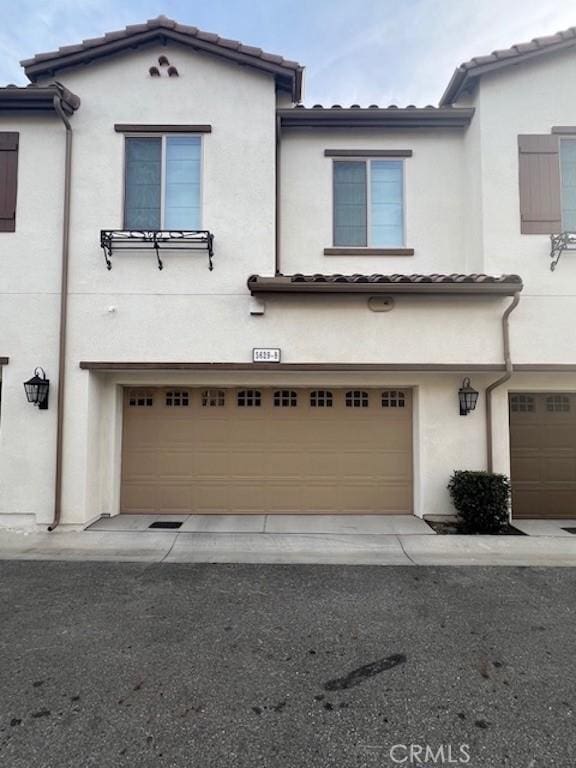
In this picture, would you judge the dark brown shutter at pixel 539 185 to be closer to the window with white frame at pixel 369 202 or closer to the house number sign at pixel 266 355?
the window with white frame at pixel 369 202

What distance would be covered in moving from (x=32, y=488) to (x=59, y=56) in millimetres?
6855

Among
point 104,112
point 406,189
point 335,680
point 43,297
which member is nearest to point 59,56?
point 104,112

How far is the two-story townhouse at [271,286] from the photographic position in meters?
6.30

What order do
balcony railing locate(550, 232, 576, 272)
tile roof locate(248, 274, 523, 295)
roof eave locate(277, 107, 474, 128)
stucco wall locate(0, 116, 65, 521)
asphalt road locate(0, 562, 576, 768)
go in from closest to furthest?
asphalt road locate(0, 562, 576, 768) → tile roof locate(248, 274, 523, 295) → stucco wall locate(0, 116, 65, 521) → balcony railing locate(550, 232, 576, 272) → roof eave locate(277, 107, 474, 128)

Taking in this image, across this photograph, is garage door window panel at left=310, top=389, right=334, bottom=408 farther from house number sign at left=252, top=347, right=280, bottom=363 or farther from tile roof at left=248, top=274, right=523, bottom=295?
tile roof at left=248, top=274, right=523, bottom=295

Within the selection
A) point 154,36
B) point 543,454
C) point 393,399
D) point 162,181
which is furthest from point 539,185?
point 154,36

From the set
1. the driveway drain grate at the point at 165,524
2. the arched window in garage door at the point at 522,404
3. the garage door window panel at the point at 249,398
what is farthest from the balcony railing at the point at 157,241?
the arched window in garage door at the point at 522,404

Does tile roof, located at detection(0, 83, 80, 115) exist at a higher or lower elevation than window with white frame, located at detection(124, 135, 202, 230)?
higher

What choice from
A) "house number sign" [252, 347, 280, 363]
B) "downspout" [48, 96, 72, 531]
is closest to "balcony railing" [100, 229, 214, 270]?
"downspout" [48, 96, 72, 531]

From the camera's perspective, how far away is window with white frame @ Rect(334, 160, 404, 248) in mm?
7211

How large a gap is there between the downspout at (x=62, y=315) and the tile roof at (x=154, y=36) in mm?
979

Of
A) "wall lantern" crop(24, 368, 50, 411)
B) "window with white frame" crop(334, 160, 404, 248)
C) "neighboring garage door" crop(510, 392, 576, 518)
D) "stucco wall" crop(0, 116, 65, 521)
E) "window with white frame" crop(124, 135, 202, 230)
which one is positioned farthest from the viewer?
"window with white frame" crop(334, 160, 404, 248)

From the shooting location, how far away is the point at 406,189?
7156 millimetres

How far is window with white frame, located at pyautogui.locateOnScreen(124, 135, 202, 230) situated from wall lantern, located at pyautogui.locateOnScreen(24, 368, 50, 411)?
9.38 ft
